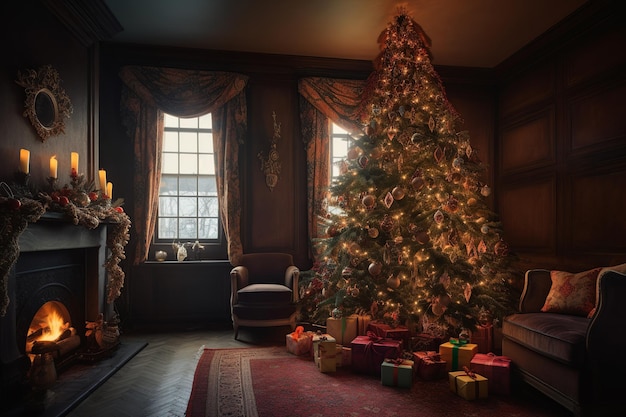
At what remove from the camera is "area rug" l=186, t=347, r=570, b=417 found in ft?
8.76

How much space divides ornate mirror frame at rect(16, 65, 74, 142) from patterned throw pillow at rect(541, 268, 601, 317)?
4.45 metres

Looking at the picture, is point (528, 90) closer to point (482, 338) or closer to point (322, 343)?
point (482, 338)

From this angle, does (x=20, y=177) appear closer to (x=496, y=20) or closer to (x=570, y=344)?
(x=570, y=344)

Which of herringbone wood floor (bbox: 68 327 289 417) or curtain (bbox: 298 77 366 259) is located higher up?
curtain (bbox: 298 77 366 259)

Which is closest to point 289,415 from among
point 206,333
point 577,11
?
point 206,333

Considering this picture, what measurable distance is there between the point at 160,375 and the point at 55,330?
998 millimetres

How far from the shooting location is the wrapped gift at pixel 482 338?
3678mm

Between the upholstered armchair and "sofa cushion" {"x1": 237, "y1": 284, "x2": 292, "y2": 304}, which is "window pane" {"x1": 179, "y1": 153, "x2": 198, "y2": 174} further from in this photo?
"sofa cushion" {"x1": 237, "y1": 284, "x2": 292, "y2": 304}

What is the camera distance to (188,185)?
5461 mm

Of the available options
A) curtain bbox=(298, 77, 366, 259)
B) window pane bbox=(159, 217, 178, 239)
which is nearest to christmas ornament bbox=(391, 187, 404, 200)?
curtain bbox=(298, 77, 366, 259)

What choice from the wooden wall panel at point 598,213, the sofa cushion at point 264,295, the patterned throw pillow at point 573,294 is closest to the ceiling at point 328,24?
the wooden wall panel at point 598,213

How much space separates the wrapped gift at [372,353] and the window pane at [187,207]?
9.64 feet

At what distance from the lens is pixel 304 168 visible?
556cm

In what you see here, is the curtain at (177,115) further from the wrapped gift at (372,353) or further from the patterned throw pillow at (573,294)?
the patterned throw pillow at (573,294)
